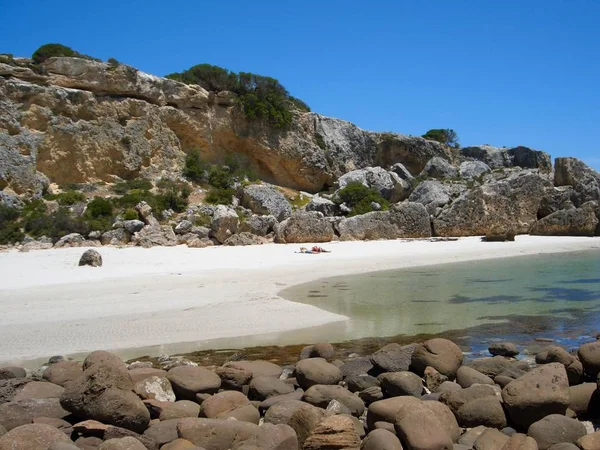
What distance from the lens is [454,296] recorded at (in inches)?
483

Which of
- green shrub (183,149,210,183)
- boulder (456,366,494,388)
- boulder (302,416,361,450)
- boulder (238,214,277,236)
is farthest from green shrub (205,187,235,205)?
boulder (302,416,361,450)

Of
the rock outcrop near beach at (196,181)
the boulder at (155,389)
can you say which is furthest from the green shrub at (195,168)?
the boulder at (155,389)

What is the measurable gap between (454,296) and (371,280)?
307 centimetres

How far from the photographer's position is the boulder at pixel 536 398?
4785mm

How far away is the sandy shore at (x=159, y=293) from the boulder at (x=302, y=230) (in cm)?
168

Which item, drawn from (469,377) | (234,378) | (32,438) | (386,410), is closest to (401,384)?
(386,410)

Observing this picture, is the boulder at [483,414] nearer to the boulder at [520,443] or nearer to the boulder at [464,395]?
the boulder at [464,395]

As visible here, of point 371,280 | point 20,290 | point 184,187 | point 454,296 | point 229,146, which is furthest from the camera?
point 229,146

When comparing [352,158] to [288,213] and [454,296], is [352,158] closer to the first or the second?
[288,213]

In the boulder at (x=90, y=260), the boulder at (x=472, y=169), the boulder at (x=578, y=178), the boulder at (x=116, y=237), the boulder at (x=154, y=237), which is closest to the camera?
the boulder at (x=90, y=260)

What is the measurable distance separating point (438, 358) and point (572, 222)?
80.2ft

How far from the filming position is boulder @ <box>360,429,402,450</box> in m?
4.05

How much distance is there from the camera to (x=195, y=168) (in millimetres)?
32062

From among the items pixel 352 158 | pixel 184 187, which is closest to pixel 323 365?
pixel 184 187
